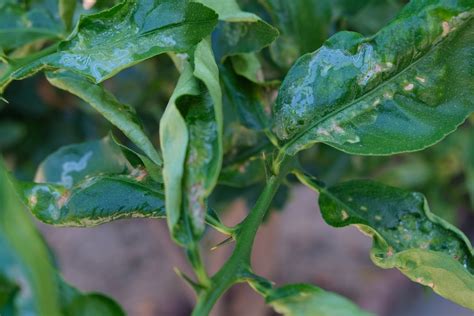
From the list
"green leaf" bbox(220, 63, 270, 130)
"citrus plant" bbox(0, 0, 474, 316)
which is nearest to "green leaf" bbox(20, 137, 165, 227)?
"citrus plant" bbox(0, 0, 474, 316)

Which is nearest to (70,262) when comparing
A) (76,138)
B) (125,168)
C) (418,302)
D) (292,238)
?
(292,238)

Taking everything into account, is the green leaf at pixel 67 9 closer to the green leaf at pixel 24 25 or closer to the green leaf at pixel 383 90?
the green leaf at pixel 24 25

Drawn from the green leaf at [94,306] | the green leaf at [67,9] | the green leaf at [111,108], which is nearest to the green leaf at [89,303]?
the green leaf at [94,306]

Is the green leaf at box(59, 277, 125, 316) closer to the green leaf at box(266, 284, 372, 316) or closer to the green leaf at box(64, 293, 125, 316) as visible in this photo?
the green leaf at box(64, 293, 125, 316)

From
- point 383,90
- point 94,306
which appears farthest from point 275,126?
point 94,306

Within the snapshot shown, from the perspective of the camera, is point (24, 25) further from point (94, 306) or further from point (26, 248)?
point (26, 248)

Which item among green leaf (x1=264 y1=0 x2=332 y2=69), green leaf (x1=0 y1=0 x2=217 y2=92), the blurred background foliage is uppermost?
green leaf (x1=0 y1=0 x2=217 y2=92)
